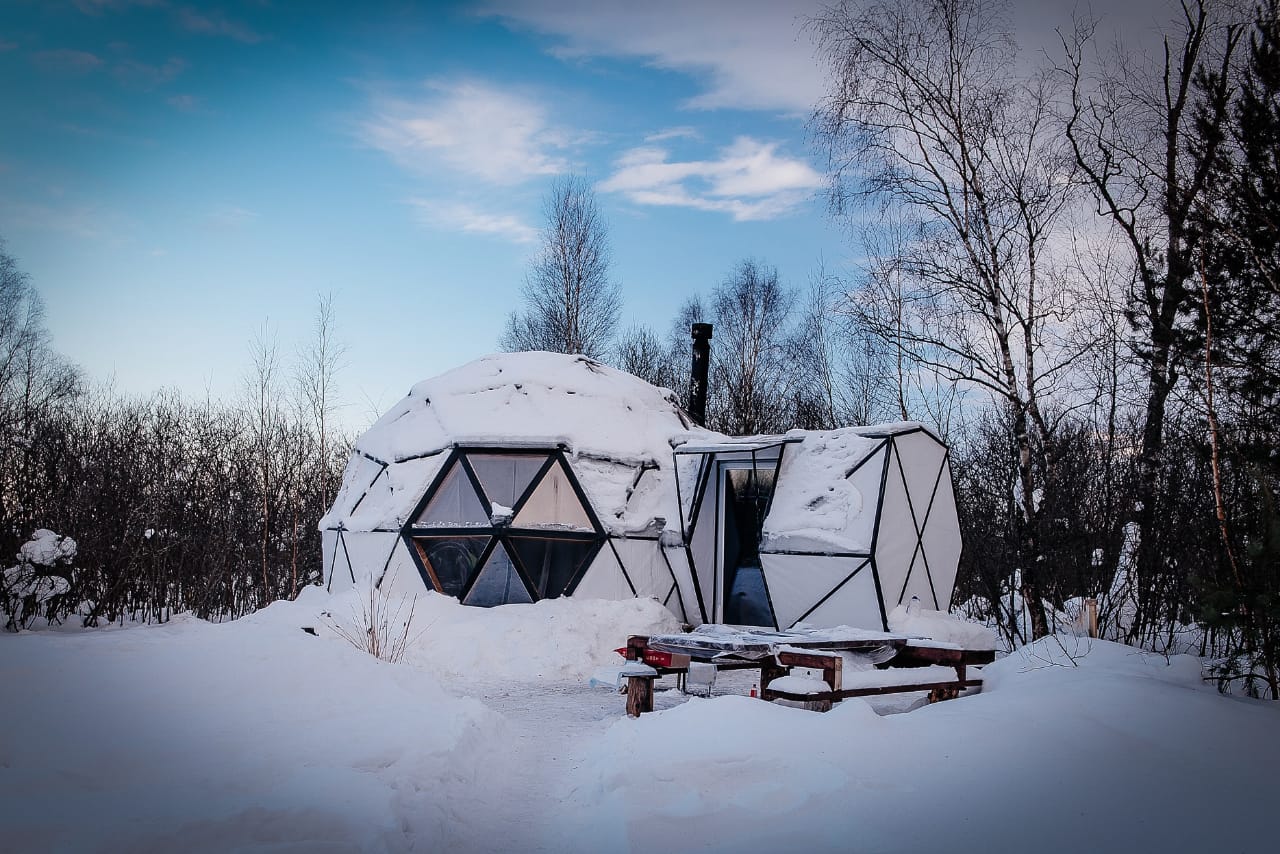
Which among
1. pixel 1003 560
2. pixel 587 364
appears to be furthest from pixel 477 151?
pixel 1003 560

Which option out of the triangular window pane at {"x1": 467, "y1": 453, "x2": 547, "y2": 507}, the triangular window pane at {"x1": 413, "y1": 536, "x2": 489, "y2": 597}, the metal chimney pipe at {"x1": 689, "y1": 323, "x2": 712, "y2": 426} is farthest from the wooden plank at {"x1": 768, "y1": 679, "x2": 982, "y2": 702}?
the metal chimney pipe at {"x1": 689, "y1": 323, "x2": 712, "y2": 426}

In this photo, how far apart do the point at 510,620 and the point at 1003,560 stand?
711 centimetres

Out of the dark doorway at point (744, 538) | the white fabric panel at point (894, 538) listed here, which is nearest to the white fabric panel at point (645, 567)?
the dark doorway at point (744, 538)

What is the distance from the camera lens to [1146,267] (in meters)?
9.12

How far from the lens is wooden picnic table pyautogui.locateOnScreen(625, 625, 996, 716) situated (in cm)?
568

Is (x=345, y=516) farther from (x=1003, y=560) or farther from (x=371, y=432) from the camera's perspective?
(x=1003, y=560)

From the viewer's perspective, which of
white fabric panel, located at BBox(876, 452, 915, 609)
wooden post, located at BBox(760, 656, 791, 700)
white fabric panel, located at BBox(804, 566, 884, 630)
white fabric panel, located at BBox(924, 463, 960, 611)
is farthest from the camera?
white fabric panel, located at BBox(924, 463, 960, 611)

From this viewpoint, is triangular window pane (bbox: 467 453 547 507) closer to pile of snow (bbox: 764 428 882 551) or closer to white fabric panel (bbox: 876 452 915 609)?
pile of snow (bbox: 764 428 882 551)

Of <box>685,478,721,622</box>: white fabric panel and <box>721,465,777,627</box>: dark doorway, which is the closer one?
<box>721,465,777,627</box>: dark doorway

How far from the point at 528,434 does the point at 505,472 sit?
56cm

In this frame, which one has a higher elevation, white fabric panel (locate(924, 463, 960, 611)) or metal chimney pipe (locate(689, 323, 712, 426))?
metal chimney pipe (locate(689, 323, 712, 426))

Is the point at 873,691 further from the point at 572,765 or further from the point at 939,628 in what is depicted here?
the point at 939,628

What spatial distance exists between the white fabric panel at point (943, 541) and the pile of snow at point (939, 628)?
3.44 ft

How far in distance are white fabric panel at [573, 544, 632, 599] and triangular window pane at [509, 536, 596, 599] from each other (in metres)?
0.14
